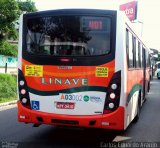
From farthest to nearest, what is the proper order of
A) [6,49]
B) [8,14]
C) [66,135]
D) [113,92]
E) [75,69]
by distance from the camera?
1. [6,49]
2. [8,14]
3. [66,135]
4. [75,69]
5. [113,92]

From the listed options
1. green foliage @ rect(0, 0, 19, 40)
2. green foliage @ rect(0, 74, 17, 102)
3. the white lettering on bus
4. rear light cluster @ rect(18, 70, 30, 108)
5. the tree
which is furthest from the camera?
the tree

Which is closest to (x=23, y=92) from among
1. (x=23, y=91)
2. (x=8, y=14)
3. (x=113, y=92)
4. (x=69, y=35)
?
(x=23, y=91)

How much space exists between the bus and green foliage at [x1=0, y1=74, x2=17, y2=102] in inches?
361

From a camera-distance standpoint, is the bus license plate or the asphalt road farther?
the asphalt road

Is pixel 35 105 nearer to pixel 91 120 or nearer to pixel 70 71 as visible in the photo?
pixel 70 71

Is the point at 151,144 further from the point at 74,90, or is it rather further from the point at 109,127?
the point at 74,90

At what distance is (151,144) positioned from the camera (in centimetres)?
871

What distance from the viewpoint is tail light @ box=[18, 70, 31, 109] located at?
332 inches

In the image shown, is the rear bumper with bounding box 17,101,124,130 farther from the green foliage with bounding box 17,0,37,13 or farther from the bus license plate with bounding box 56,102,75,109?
the green foliage with bounding box 17,0,37,13

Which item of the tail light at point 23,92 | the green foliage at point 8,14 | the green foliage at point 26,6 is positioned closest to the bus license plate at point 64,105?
the tail light at point 23,92

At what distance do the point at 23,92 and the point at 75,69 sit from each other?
1287 millimetres

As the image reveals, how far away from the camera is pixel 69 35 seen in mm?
8250

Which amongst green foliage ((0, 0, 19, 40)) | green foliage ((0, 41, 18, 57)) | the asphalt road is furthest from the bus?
green foliage ((0, 41, 18, 57))

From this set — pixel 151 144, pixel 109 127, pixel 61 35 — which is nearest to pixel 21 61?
pixel 61 35
